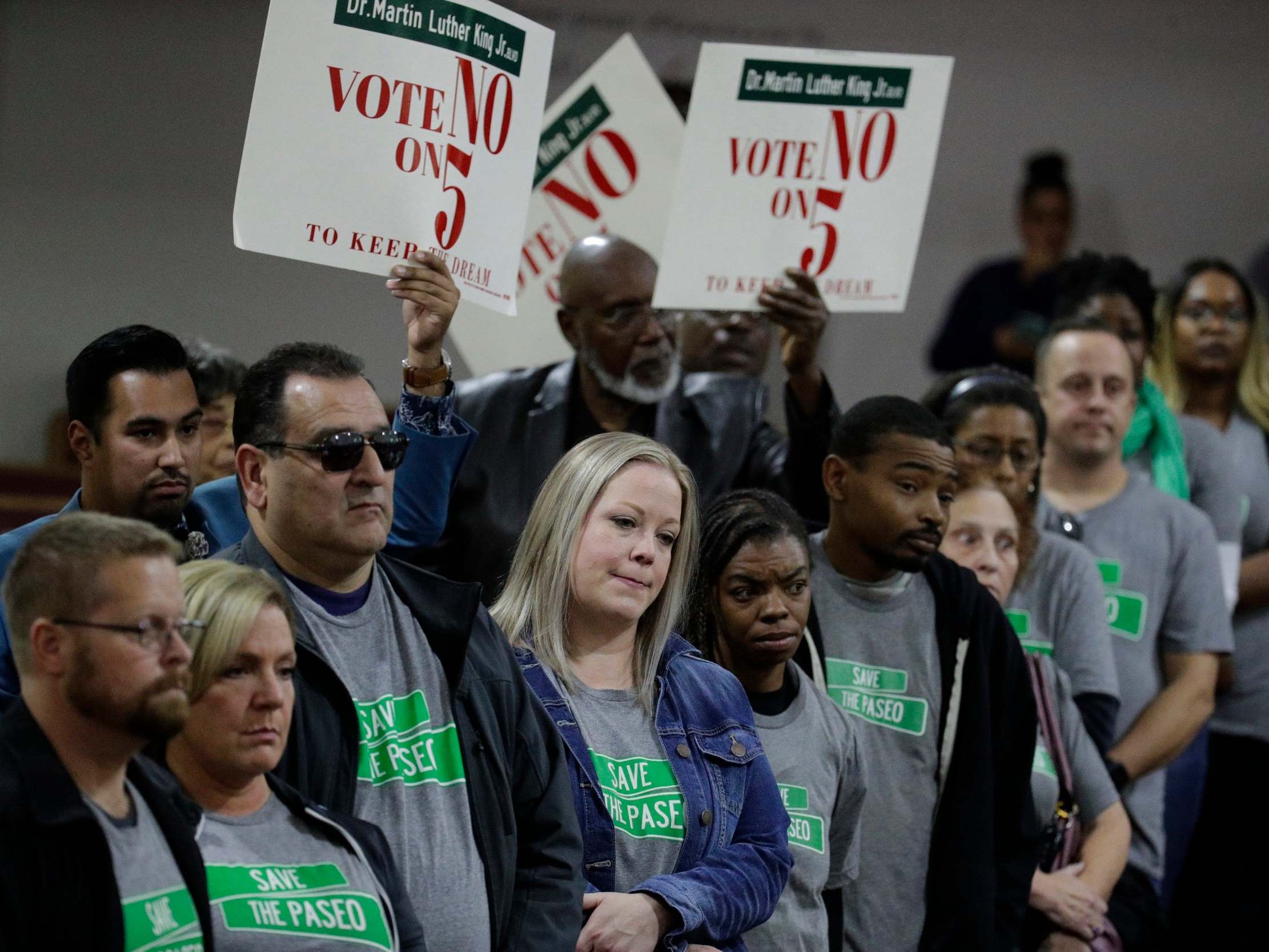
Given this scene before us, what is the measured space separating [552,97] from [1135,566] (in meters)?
3.03

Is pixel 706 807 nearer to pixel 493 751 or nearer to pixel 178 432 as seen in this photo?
pixel 493 751

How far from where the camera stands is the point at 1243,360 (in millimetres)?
5195

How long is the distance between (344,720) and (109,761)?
1.55ft

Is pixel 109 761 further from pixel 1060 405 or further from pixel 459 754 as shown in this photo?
pixel 1060 405

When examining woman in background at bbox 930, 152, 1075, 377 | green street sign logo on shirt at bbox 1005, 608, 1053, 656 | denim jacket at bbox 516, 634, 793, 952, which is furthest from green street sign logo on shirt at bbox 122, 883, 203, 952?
woman in background at bbox 930, 152, 1075, 377

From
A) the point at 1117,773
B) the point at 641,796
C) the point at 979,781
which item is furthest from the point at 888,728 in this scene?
the point at 1117,773

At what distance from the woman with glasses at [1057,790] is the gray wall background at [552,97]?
289 cm

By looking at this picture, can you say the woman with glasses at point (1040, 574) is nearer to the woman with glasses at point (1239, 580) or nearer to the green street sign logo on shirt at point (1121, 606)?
the green street sign logo on shirt at point (1121, 606)

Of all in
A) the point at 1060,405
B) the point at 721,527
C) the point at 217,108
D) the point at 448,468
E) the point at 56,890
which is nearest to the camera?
the point at 56,890

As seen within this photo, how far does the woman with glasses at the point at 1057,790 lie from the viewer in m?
3.73

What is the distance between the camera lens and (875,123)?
4000 millimetres

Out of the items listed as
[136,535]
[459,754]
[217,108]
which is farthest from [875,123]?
[217,108]

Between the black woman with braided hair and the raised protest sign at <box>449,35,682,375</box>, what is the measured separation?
62.3 inches

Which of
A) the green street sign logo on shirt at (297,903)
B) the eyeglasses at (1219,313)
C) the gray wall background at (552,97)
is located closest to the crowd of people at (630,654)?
the green street sign logo on shirt at (297,903)
